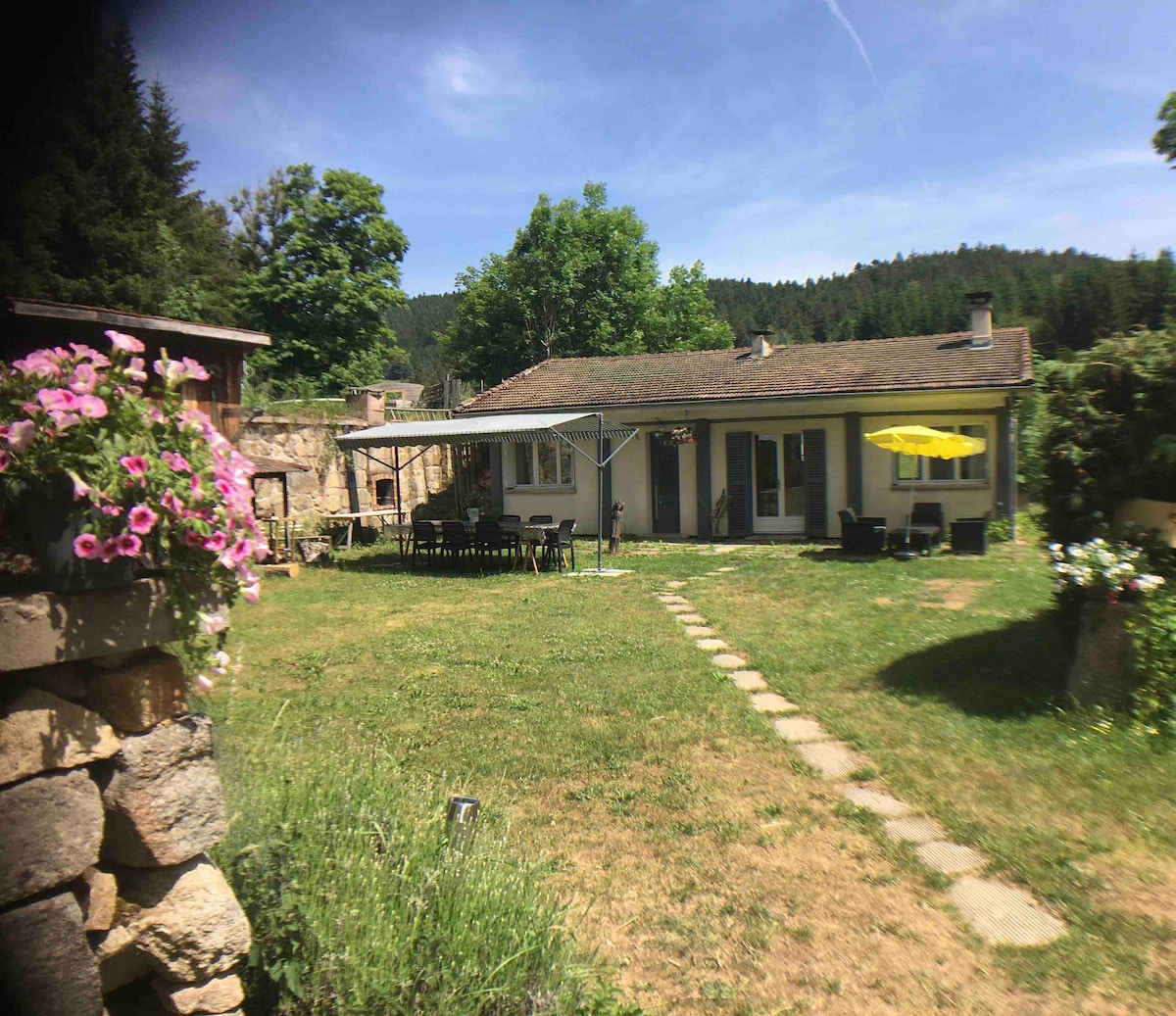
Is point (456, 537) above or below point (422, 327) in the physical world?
below

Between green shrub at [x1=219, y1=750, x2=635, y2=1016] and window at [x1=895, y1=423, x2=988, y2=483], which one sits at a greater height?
window at [x1=895, y1=423, x2=988, y2=483]

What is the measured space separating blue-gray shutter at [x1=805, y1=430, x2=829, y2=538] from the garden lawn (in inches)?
274

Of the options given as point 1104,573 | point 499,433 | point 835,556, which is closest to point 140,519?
point 1104,573

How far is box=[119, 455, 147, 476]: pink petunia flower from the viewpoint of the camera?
1852 millimetres

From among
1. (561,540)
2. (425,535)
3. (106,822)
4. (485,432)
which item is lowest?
(561,540)

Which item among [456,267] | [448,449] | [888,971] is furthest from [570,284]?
[888,971]

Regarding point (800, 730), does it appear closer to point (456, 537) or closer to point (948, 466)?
point (456, 537)

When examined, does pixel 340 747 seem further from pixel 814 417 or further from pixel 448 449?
pixel 448 449

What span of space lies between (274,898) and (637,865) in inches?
68.0

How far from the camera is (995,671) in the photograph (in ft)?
20.5

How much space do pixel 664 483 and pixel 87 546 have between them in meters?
16.0

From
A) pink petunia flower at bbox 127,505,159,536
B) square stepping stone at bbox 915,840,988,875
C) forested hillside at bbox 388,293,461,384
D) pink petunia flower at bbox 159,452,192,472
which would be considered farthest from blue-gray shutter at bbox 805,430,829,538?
forested hillside at bbox 388,293,461,384

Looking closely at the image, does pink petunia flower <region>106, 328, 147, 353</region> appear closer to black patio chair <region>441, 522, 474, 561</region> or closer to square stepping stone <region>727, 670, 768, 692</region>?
square stepping stone <region>727, 670, 768, 692</region>

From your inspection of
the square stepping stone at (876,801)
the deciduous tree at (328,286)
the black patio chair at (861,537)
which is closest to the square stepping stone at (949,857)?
the square stepping stone at (876,801)
